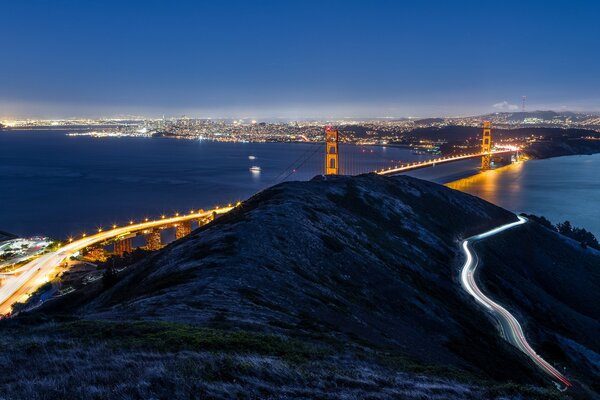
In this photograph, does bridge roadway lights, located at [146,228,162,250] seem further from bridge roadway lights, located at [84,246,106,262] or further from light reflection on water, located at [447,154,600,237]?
light reflection on water, located at [447,154,600,237]

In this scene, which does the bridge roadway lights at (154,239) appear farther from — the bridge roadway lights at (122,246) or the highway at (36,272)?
the highway at (36,272)

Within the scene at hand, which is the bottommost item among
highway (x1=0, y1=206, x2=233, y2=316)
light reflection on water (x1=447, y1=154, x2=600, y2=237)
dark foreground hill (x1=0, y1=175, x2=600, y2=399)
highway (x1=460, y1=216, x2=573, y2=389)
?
light reflection on water (x1=447, y1=154, x2=600, y2=237)

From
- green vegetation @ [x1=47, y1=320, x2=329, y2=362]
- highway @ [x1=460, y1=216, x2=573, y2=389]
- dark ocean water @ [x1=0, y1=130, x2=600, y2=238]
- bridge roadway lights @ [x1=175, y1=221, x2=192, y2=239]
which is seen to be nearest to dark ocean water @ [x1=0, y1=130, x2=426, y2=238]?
dark ocean water @ [x1=0, y1=130, x2=600, y2=238]

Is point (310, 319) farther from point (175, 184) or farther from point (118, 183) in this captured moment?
point (118, 183)

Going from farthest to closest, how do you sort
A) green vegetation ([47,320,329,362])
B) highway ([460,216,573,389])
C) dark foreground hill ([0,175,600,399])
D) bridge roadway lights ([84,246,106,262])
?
bridge roadway lights ([84,246,106,262]), highway ([460,216,573,389]), green vegetation ([47,320,329,362]), dark foreground hill ([0,175,600,399])

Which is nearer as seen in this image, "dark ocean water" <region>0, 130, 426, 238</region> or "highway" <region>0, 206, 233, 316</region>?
"highway" <region>0, 206, 233, 316</region>

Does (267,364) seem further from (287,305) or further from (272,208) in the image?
(272,208)

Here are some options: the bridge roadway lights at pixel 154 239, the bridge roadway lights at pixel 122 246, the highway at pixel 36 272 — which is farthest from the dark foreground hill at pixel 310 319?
the bridge roadway lights at pixel 122 246
